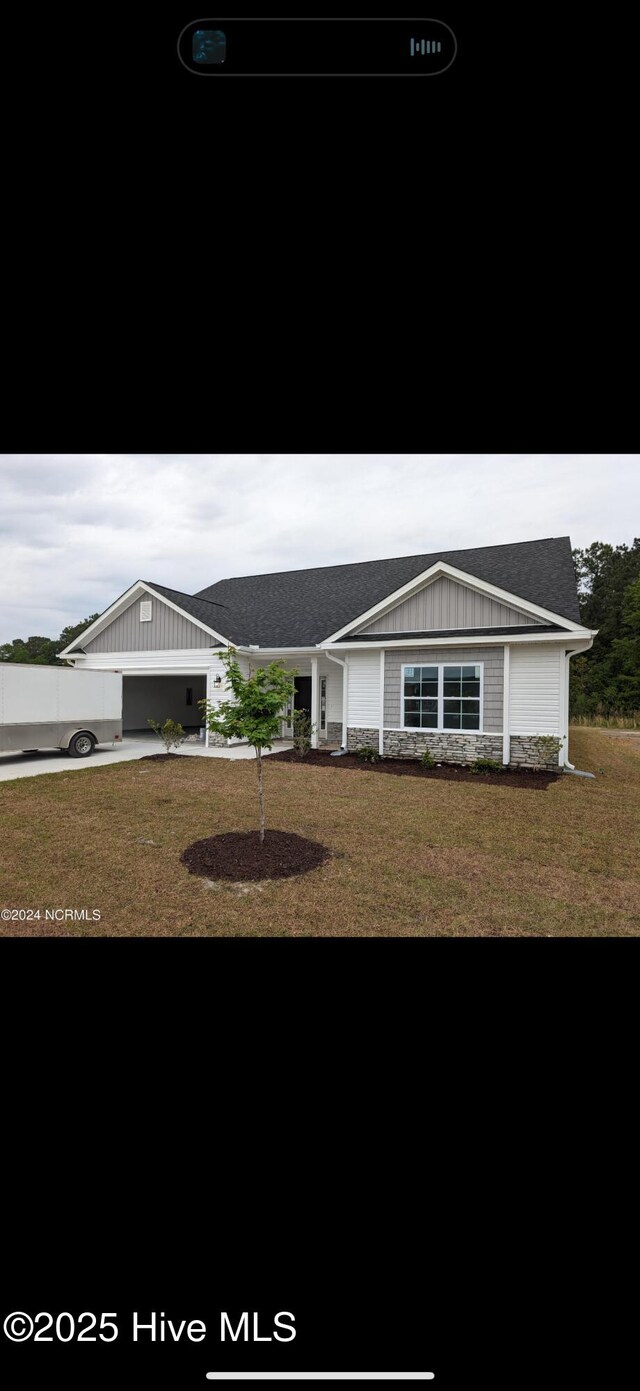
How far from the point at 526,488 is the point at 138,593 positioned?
32.1 ft

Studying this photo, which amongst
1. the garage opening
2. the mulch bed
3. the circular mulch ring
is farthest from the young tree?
the garage opening

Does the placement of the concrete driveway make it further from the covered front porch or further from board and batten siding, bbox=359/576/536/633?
board and batten siding, bbox=359/576/536/633

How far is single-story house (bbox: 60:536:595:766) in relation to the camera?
769 cm

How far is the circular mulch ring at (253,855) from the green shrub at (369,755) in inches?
160

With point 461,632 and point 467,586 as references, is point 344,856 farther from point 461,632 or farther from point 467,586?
point 467,586

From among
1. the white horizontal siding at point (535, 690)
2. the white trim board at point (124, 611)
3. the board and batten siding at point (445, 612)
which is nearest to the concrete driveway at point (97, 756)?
the white trim board at point (124, 611)

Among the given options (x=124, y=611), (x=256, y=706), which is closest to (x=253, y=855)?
(x=256, y=706)

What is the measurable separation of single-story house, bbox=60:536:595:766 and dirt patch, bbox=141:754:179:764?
1493 millimetres
